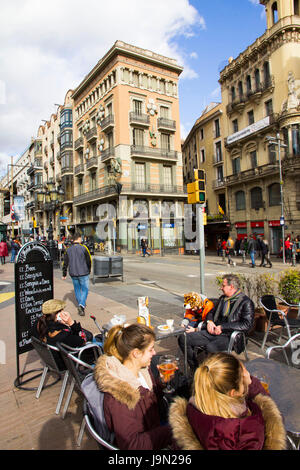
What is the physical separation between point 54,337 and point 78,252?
3.47 meters

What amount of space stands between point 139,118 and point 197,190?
28175mm

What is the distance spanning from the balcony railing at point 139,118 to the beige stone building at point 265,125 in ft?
30.2

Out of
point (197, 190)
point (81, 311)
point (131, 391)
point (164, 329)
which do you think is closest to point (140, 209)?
point (197, 190)

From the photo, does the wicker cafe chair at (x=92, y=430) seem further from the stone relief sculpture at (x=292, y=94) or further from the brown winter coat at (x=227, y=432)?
the stone relief sculpture at (x=292, y=94)

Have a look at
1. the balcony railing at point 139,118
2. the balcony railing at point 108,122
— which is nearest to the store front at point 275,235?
the balcony railing at point 139,118

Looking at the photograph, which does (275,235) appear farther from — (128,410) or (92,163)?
(128,410)

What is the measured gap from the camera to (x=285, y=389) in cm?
228

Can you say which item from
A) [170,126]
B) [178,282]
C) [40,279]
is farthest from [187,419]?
[170,126]

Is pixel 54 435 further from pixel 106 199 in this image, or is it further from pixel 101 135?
pixel 101 135

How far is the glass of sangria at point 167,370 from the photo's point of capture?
8.52 ft

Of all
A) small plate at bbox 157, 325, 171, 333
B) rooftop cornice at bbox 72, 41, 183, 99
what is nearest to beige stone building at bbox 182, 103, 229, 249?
rooftop cornice at bbox 72, 41, 183, 99

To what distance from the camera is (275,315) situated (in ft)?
15.9
